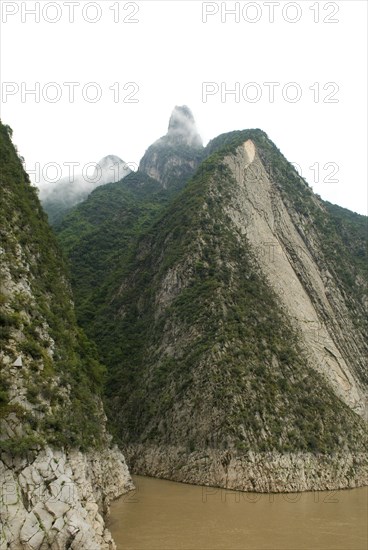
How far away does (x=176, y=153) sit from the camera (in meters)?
101

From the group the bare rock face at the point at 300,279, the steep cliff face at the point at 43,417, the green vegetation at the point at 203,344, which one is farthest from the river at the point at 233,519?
the bare rock face at the point at 300,279

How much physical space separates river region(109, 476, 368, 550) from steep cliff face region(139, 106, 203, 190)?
2674 inches

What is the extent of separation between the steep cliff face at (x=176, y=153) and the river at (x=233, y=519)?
67912 millimetres

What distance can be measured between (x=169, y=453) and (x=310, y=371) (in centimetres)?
1295

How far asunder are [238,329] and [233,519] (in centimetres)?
1652

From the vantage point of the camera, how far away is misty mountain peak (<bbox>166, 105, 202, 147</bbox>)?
110 meters

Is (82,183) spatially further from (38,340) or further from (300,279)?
(38,340)

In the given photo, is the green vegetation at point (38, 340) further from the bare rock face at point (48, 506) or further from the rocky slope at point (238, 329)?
the rocky slope at point (238, 329)

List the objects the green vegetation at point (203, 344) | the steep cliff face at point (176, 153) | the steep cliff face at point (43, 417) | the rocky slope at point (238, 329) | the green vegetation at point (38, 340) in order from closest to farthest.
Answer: the steep cliff face at point (43, 417)
the green vegetation at point (38, 340)
the rocky slope at point (238, 329)
the green vegetation at point (203, 344)
the steep cliff face at point (176, 153)

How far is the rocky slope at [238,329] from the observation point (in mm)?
31844

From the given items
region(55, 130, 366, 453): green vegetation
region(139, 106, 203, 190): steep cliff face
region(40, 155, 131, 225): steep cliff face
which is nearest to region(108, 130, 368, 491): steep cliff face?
region(55, 130, 366, 453): green vegetation

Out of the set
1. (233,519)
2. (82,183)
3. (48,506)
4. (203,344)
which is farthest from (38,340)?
(82,183)

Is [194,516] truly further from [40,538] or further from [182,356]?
[182,356]

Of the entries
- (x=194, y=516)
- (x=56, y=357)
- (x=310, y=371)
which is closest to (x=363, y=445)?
(x=310, y=371)
